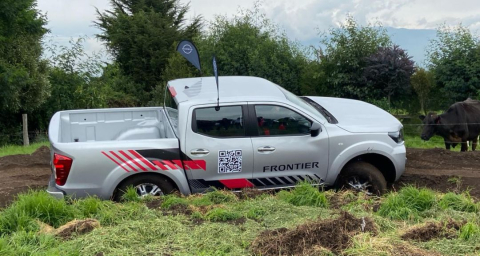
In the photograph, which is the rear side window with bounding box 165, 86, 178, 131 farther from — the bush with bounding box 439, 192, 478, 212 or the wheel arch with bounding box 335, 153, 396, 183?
the bush with bounding box 439, 192, 478, 212

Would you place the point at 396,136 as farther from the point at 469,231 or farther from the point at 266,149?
the point at 469,231

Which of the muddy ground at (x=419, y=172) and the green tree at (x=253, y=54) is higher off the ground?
the green tree at (x=253, y=54)

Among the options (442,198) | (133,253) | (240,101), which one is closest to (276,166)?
(240,101)

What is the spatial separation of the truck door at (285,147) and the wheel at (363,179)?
0.36 m

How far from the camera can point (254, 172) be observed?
6906 millimetres

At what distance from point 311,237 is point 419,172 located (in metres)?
4.72

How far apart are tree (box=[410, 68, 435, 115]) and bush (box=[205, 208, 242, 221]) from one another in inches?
544

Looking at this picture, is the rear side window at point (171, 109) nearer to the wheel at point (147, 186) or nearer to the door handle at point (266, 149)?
the wheel at point (147, 186)

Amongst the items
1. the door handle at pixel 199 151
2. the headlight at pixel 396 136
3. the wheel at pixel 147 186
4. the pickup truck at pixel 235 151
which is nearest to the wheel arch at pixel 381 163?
the pickup truck at pixel 235 151

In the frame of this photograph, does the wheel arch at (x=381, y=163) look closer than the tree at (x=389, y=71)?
Yes

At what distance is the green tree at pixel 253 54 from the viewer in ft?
62.2

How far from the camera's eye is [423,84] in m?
17.5

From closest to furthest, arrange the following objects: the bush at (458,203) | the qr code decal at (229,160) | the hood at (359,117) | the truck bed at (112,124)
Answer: the bush at (458,203) → the qr code decal at (229,160) → the hood at (359,117) → the truck bed at (112,124)

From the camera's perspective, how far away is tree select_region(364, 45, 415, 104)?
17.4 metres
